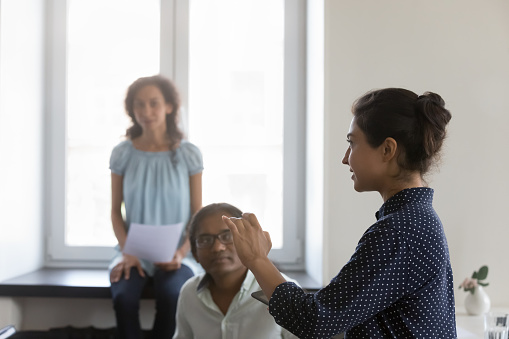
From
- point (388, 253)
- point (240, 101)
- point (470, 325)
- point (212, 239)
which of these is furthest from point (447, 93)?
point (388, 253)

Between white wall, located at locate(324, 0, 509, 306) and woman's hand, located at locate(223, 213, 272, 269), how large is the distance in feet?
4.35

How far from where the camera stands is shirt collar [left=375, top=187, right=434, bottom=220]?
107 cm

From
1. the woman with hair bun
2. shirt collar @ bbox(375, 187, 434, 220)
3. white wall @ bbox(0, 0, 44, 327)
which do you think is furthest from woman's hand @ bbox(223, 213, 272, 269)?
white wall @ bbox(0, 0, 44, 327)

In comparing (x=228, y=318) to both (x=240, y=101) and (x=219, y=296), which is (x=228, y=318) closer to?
(x=219, y=296)

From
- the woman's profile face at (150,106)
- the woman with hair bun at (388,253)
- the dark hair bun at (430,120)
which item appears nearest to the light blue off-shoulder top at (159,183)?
the woman's profile face at (150,106)

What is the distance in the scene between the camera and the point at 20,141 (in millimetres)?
2697

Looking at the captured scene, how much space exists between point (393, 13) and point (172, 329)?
1483 millimetres

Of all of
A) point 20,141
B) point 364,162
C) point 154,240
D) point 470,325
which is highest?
point 20,141

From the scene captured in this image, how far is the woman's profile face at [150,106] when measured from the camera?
2.51 m

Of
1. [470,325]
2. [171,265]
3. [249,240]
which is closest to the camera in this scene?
[249,240]

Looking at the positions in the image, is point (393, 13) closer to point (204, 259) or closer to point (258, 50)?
point (258, 50)

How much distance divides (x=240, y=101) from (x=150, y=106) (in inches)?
21.5

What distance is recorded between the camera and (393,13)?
2.37m

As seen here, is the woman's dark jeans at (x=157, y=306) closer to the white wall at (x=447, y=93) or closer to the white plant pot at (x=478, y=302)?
the white wall at (x=447, y=93)
